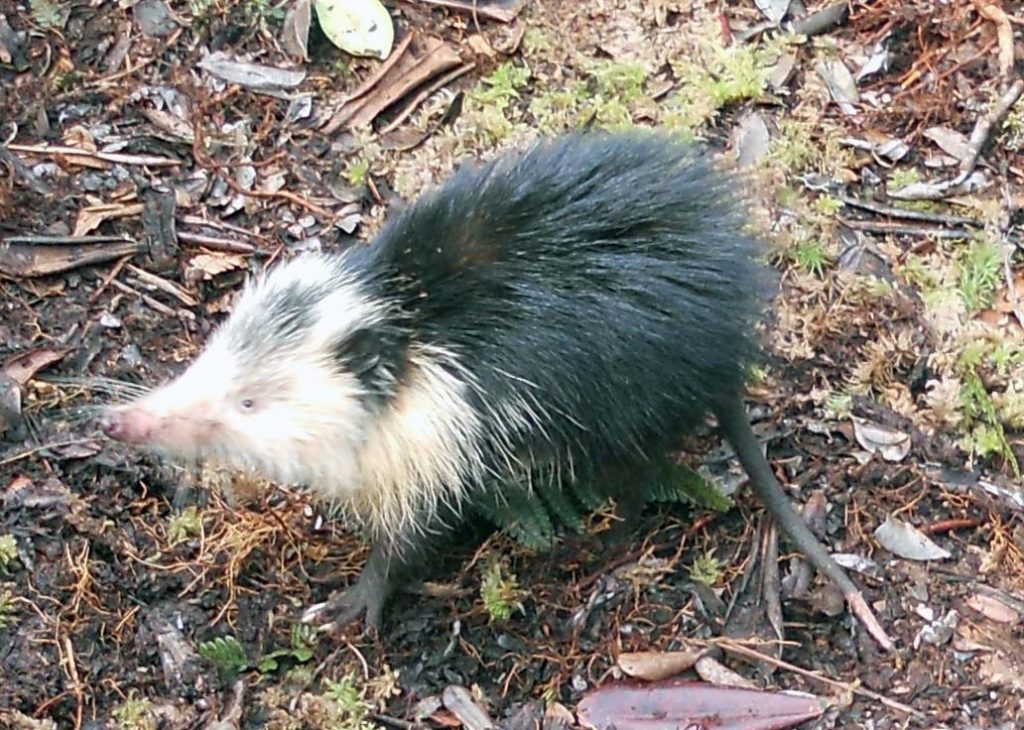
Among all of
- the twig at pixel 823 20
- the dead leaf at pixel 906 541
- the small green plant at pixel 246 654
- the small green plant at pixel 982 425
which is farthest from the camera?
the twig at pixel 823 20

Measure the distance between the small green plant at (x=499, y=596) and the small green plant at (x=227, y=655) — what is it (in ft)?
2.41

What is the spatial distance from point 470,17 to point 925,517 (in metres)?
2.65

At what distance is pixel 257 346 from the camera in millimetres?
3783

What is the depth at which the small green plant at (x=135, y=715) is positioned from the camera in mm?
3898

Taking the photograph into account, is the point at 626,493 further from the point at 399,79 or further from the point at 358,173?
the point at 399,79

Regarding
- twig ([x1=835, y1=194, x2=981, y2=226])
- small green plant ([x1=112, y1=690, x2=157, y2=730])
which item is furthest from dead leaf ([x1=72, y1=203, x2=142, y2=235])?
twig ([x1=835, y1=194, x2=981, y2=226])

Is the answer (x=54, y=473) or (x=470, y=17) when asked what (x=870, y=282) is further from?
(x=54, y=473)

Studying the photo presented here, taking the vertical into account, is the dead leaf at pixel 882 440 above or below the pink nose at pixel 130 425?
below

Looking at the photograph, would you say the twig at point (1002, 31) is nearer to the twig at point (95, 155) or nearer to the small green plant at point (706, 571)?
the small green plant at point (706, 571)

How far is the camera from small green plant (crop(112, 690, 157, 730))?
3.90 metres

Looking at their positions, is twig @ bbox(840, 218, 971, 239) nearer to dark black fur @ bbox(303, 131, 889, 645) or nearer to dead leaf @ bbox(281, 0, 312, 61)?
dark black fur @ bbox(303, 131, 889, 645)

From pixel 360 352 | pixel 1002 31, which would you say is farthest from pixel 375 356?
pixel 1002 31

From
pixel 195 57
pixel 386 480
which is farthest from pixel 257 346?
pixel 195 57

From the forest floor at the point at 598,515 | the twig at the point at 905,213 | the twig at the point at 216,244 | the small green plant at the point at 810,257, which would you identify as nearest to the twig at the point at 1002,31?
the forest floor at the point at 598,515
